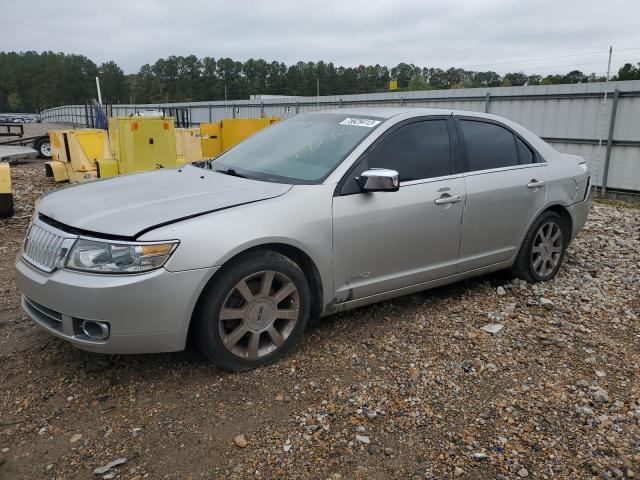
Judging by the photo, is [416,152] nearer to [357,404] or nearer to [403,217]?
[403,217]

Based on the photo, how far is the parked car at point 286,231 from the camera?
2777 millimetres

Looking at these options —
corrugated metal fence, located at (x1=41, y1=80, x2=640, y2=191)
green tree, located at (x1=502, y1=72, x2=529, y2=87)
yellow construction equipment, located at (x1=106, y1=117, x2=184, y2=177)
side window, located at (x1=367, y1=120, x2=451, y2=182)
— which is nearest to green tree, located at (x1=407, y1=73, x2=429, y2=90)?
green tree, located at (x1=502, y1=72, x2=529, y2=87)

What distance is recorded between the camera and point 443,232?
13.0ft

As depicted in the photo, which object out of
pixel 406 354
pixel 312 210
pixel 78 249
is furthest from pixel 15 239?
pixel 406 354

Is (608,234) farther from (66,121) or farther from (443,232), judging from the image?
(66,121)

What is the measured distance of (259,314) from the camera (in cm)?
314

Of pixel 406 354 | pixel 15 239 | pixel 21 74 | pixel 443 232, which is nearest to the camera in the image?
pixel 406 354

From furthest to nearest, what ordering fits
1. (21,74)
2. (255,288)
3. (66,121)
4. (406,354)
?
(21,74) < (66,121) < (406,354) < (255,288)

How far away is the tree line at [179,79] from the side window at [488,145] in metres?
53.0

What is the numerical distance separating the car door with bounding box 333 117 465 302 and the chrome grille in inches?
64.7

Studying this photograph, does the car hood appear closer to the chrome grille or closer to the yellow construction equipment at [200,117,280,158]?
the chrome grille

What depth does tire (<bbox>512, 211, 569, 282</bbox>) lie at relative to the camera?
4.71 m

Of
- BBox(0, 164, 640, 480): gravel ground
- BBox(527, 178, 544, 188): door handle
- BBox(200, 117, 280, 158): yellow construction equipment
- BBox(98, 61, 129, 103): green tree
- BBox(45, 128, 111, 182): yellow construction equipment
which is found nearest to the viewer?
BBox(0, 164, 640, 480): gravel ground

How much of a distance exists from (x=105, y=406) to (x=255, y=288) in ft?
3.49
